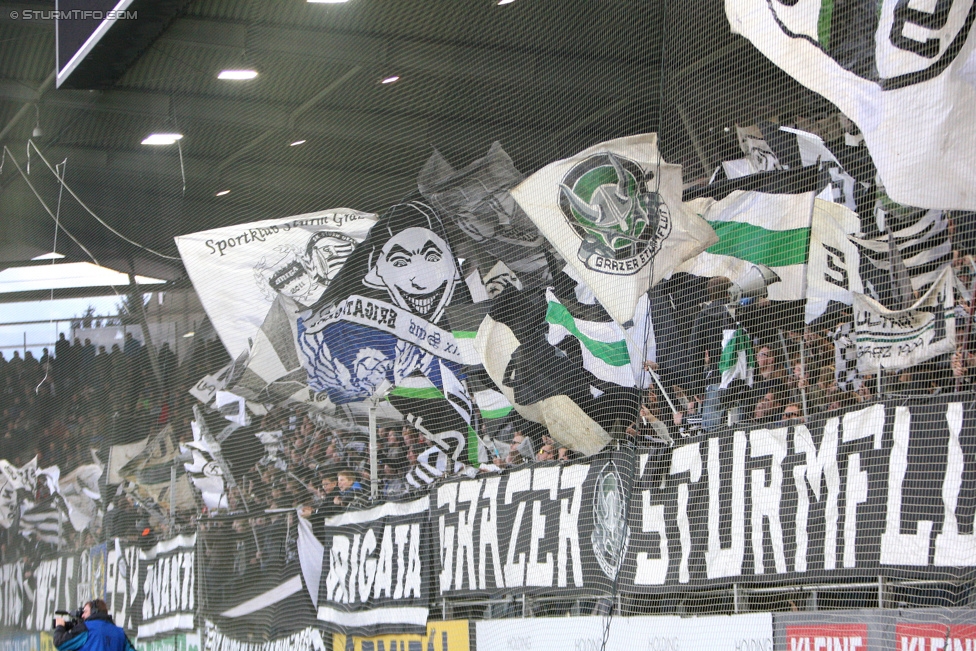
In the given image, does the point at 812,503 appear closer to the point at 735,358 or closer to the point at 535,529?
the point at 735,358

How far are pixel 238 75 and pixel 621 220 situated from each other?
16.9ft

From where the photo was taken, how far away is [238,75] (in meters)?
10.0

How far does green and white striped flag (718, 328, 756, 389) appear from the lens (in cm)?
555

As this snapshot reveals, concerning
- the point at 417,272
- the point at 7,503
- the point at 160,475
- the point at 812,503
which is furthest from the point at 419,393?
the point at 7,503

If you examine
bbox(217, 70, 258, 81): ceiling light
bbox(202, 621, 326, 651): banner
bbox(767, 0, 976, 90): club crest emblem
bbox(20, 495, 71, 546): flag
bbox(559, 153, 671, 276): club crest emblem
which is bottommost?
bbox(202, 621, 326, 651): banner

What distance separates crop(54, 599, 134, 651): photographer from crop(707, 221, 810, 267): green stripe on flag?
422 centimetres

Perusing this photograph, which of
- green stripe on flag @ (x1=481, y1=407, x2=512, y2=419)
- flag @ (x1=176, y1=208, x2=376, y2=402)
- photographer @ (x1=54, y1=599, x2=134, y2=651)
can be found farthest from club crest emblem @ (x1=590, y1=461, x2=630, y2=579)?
flag @ (x1=176, y1=208, x2=376, y2=402)

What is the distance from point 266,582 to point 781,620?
4.34 m

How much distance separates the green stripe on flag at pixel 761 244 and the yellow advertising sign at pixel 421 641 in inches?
104

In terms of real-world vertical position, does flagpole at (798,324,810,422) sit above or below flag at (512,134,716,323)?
below

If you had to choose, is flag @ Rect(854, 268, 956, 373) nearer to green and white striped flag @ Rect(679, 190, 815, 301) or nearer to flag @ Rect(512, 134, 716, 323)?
green and white striped flag @ Rect(679, 190, 815, 301)

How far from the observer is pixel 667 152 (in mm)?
6047

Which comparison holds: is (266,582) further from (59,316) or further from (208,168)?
(59,316)

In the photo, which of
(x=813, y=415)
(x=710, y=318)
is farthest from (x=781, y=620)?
(x=710, y=318)
